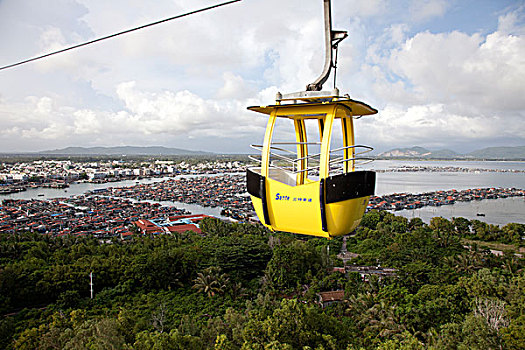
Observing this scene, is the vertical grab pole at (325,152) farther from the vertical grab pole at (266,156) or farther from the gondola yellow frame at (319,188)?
the vertical grab pole at (266,156)

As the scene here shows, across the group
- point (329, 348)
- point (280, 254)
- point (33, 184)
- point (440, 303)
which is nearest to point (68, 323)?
point (329, 348)

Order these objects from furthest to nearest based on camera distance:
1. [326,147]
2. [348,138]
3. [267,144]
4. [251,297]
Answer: [251,297] < [348,138] < [267,144] < [326,147]

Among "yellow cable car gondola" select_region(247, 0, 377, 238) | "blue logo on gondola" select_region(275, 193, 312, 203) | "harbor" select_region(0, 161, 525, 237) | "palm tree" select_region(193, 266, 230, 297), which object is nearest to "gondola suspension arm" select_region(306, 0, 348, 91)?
"yellow cable car gondola" select_region(247, 0, 377, 238)

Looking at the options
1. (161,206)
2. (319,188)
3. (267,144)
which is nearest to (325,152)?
(319,188)

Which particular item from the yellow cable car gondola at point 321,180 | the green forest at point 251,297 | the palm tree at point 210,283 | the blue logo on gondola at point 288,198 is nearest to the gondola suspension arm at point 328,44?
the yellow cable car gondola at point 321,180

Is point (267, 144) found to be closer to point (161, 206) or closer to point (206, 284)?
point (206, 284)

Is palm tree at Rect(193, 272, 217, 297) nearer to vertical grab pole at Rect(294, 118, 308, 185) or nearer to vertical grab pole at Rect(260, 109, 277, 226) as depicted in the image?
vertical grab pole at Rect(294, 118, 308, 185)
